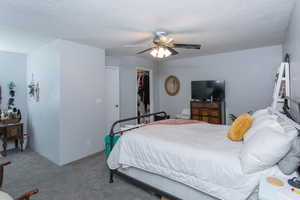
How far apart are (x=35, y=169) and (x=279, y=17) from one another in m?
4.76

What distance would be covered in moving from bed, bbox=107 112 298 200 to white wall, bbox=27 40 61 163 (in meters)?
1.63

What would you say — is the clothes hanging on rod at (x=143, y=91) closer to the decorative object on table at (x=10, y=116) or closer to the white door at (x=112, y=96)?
the white door at (x=112, y=96)

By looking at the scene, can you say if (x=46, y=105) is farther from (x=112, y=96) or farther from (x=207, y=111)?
(x=207, y=111)

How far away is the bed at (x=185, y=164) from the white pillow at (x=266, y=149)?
0.24ft

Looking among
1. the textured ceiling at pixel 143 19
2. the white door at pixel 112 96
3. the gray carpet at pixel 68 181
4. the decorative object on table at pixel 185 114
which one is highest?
the textured ceiling at pixel 143 19

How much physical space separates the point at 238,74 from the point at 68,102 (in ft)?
14.0

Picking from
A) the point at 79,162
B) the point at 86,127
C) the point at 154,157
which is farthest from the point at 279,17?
the point at 79,162

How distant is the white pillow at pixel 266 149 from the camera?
4.22 feet

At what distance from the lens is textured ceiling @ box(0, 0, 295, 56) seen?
195 cm

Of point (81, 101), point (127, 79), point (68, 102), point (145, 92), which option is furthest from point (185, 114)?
point (68, 102)

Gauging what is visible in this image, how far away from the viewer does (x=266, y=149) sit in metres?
1.34

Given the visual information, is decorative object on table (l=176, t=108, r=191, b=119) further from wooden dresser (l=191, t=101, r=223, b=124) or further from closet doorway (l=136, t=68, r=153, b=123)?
closet doorway (l=136, t=68, r=153, b=123)

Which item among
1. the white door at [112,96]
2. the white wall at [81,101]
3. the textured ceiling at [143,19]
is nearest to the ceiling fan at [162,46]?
the textured ceiling at [143,19]

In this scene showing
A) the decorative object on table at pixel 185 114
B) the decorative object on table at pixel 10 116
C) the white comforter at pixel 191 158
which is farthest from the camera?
the decorative object on table at pixel 185 114
